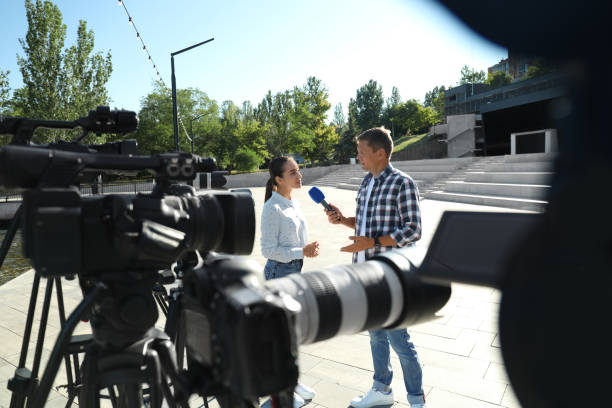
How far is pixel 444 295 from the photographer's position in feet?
3.19

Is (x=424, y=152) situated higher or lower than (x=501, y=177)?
higher

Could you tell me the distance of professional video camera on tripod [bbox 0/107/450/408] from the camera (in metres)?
0.71

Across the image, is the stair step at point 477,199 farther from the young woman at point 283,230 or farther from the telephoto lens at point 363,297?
the telephoto lens at point 363,297

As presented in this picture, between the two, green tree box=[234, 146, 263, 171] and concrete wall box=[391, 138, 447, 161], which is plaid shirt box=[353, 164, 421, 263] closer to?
green tree box=[234, 146, 263, 171]

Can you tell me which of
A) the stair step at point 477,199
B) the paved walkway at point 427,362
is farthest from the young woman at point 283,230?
the stair step at point 477,199

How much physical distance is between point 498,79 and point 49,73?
103 feet

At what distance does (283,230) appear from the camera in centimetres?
330

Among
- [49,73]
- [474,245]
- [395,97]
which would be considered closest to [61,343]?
[474,245]

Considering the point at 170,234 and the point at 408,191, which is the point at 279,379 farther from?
the point at 408,191

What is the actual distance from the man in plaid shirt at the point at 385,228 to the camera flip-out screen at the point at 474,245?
6.17 ft

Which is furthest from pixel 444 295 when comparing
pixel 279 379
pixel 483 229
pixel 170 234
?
pixel 170 234

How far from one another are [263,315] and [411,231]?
2185mm

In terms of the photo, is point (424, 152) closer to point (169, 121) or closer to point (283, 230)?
point (169, 121)

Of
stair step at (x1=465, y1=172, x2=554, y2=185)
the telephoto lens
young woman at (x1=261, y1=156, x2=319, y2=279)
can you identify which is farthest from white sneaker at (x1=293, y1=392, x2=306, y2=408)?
stair step at (x1=465, y1=172, x2=554, y2=185)
